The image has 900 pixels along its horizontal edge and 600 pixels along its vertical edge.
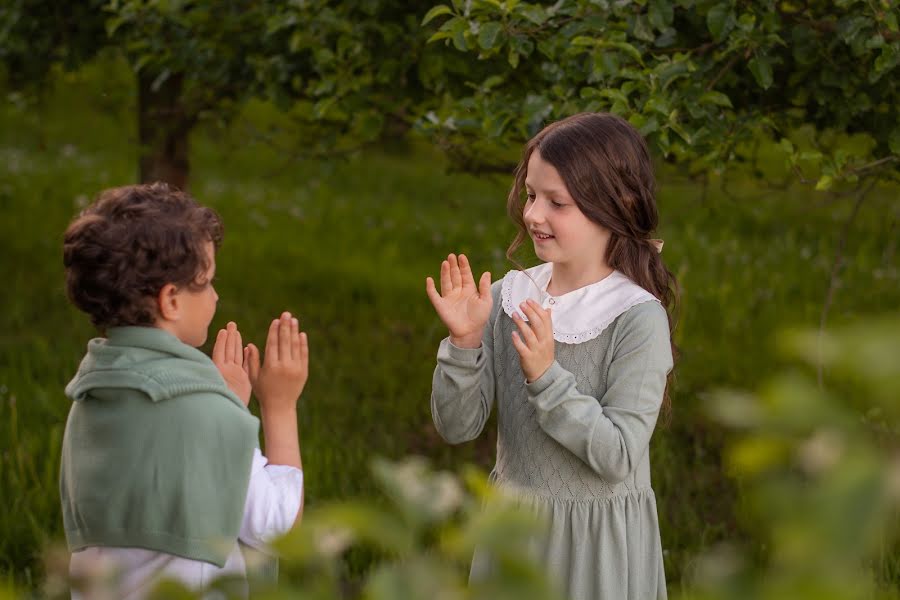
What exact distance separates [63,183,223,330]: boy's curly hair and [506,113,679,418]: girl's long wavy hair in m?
0.82

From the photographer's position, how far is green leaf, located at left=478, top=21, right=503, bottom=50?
9.89ft

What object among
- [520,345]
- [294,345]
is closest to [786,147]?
[520,345]

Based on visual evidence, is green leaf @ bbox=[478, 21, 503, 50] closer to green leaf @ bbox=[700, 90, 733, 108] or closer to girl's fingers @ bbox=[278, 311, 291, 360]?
green leaf @ bbox=[700, 90, 733, 108]

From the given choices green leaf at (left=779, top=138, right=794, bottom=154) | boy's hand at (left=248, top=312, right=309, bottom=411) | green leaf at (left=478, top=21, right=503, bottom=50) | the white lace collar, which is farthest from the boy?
green leaf at (left=779, top=138, right=794, bottom=154)

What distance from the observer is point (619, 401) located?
7.25ft

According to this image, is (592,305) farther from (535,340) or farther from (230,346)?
(230,346)

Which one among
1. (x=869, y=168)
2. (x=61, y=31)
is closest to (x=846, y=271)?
(x=869, y=168)

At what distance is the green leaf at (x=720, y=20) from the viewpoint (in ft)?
9.89

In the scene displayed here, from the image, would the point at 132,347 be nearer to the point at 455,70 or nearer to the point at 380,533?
the point at 380,533

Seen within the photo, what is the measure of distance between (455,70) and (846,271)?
13.8 feet

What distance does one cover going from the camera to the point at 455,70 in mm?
3656

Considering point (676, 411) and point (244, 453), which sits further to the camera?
point (676, 411)

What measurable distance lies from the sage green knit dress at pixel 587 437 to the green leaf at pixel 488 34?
1.01 m

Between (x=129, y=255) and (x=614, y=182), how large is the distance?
105cm
